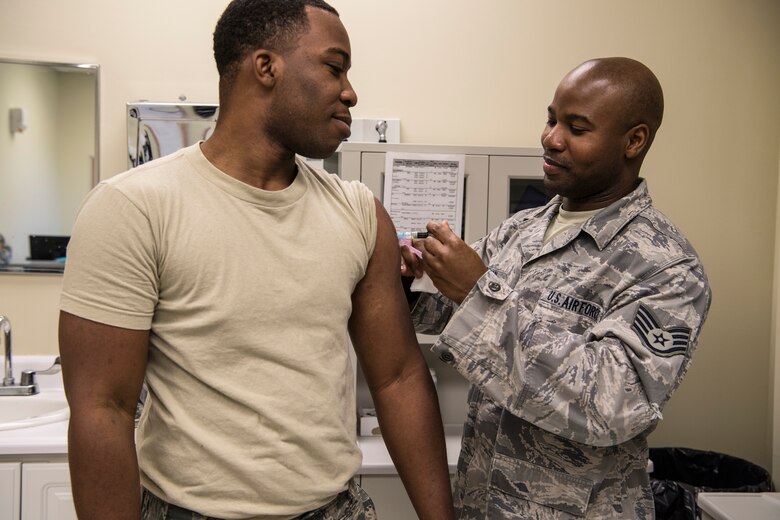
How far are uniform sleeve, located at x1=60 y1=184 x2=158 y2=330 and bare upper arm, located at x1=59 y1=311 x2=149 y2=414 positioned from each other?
0.01 metres

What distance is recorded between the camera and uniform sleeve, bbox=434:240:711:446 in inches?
48.9

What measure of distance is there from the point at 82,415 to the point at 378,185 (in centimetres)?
142

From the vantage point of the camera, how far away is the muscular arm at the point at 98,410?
39.3 inches

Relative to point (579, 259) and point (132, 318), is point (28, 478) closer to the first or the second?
point (132, 318)

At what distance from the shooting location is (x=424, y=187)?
7.53 ft

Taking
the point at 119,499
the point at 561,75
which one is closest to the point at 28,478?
the point at 119,499

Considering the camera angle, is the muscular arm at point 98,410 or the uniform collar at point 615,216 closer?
the muscular arm at point 98,410

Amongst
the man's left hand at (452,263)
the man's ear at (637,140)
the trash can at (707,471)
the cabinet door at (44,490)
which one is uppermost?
the man's ear at (637,140)

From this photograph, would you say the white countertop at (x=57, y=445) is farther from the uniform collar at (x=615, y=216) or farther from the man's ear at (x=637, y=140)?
the man's ear at (x=637, y=140)

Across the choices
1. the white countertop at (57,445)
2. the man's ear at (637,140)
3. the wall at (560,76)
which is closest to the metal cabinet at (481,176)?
the white countertop at (57,445)

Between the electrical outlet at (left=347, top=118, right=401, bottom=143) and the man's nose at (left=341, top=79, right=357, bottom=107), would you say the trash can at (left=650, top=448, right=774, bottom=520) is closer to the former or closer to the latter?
the electrical outlet at (left=347, top=118, right=401, bottom=143)

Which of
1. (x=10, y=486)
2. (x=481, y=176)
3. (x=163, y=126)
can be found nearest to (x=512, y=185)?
(x=481, y=176)

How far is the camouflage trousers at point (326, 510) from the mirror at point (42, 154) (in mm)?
1663

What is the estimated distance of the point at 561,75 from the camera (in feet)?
8.62
